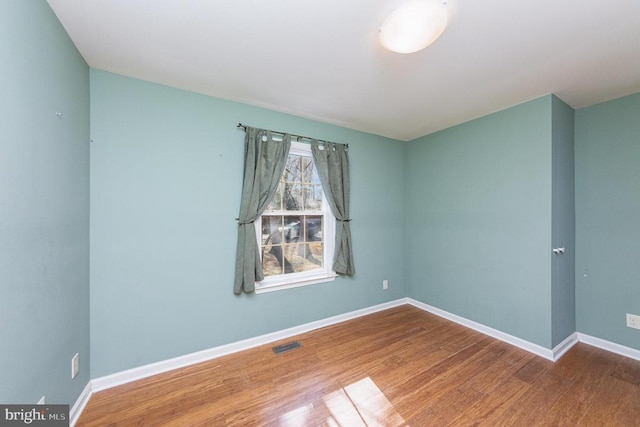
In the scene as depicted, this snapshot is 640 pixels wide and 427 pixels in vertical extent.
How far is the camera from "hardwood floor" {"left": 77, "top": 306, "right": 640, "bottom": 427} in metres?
1.52

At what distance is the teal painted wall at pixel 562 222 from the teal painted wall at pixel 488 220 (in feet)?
0.25

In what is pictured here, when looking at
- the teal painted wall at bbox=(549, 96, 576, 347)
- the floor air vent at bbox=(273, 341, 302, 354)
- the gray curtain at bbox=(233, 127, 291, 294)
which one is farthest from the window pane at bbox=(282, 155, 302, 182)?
the teal painted wall at bbox=(549, 96, 576, 347)

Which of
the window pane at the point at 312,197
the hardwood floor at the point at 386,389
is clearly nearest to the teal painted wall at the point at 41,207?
the hardwood floor at the point at 386,389

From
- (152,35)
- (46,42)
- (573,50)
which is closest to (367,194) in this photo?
(573,50)

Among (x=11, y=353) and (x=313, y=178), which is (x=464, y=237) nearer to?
(x=313, y=178)

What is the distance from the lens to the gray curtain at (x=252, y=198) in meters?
2.29

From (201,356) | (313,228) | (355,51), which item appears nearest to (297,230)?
(313,228)

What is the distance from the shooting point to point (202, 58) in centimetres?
171

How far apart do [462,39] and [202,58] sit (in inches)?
70.9

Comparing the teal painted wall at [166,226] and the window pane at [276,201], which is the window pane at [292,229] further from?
the teal painted wall at [166,226]

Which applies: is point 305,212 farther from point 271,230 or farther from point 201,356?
point 201,356

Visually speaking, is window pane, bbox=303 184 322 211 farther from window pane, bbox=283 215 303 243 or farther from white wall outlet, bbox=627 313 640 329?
white wall outlet, bbox=627 313 640 329

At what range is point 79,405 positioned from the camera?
1.56 meters

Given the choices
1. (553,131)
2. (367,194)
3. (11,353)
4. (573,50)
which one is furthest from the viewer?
(367,194)
